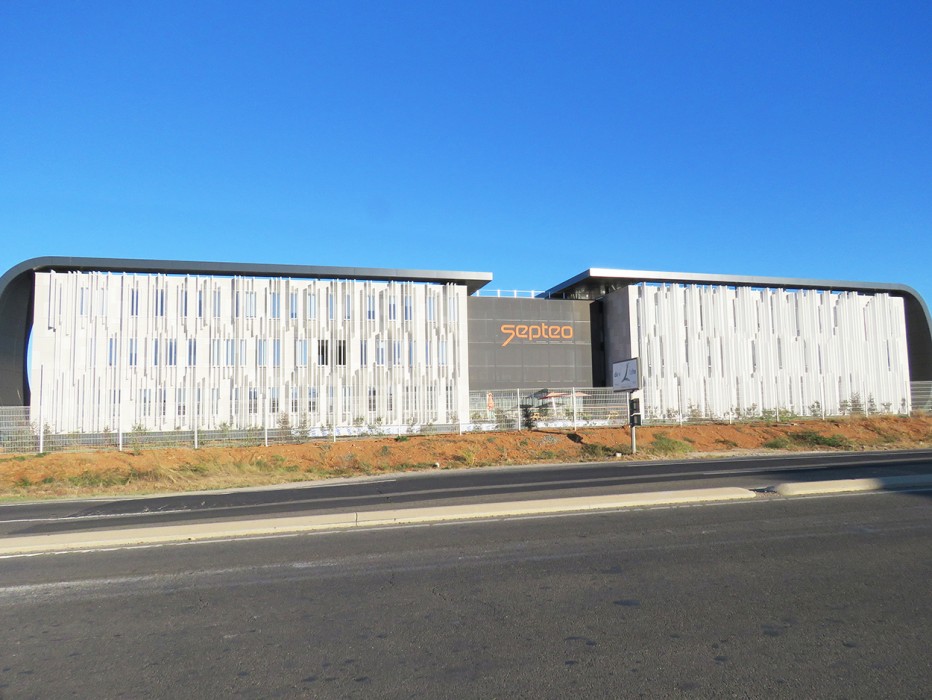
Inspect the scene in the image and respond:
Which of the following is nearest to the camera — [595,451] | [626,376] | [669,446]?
[595,451]

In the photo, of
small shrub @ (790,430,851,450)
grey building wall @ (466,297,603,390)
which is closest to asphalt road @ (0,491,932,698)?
small shrub @ (790,430,851,450)

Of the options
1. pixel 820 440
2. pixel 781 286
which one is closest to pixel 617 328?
pixel 781 286

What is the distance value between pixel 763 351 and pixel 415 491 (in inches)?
1453

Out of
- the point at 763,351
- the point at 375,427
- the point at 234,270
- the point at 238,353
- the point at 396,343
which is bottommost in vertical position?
the point at 375,427

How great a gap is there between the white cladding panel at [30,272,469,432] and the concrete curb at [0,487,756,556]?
25.5m

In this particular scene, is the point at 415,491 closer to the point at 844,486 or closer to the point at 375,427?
the point at 844,486

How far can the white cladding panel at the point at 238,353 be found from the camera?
125 ft

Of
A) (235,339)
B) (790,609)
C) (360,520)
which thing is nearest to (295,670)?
(790,609)

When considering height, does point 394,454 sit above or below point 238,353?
below

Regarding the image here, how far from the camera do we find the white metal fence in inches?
1027

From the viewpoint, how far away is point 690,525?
31.3 ft

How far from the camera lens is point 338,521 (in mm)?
10828

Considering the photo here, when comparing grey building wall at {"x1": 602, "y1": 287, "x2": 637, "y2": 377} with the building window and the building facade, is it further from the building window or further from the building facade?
the building window

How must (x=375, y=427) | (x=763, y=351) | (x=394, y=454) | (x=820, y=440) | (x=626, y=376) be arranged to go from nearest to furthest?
(x=394, y=454) → (x=820, y=440) → (x=626, y=376) → (x=375, y=427) → (x=763, y=351)
